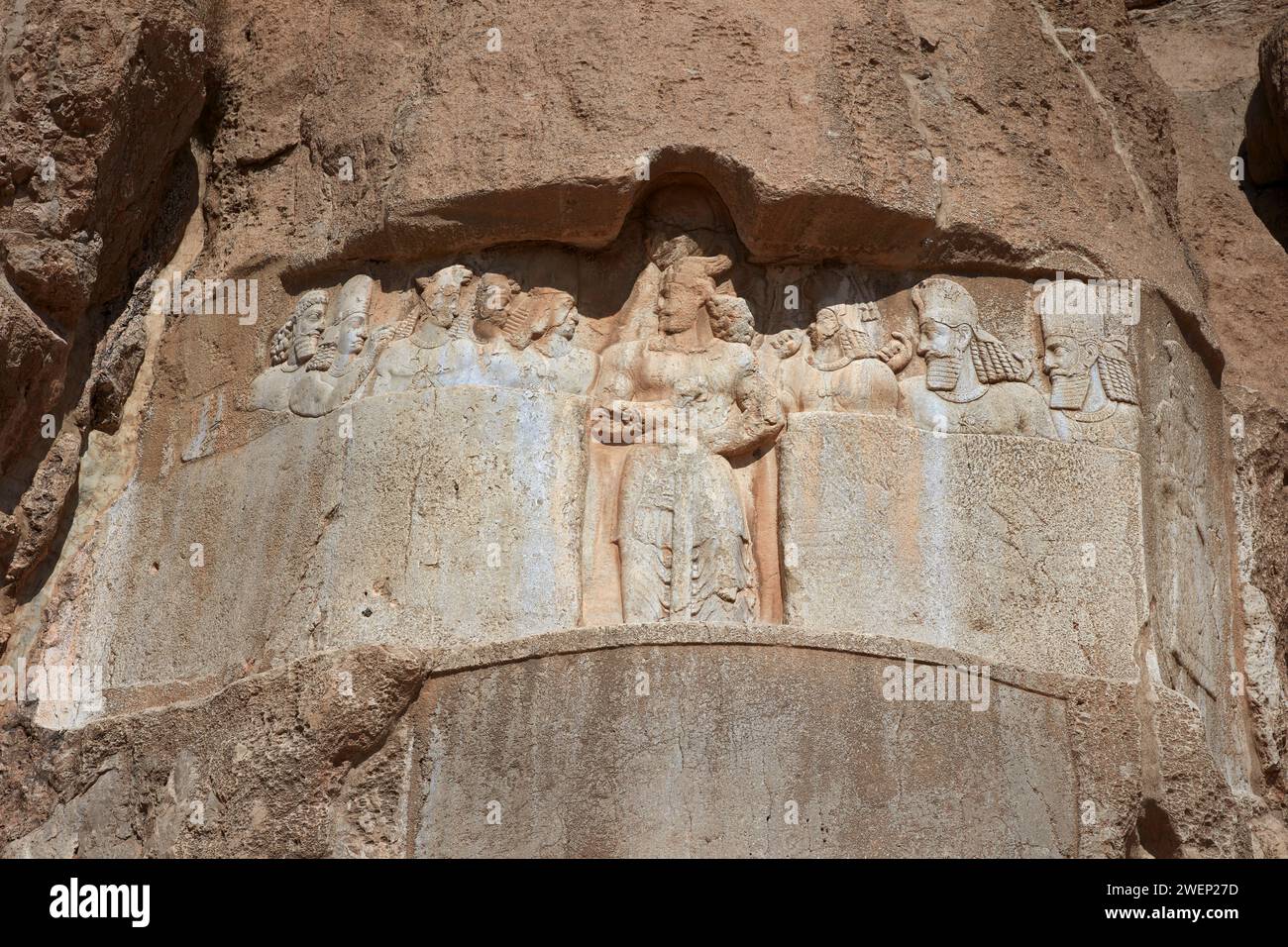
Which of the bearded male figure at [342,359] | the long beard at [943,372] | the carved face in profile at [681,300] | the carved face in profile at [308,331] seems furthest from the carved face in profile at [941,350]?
the carved face in profile at [308,331]

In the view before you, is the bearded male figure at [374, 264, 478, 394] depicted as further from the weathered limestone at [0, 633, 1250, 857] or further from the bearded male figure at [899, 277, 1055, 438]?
the bearded male figure at [899, 277, 1055, 438]

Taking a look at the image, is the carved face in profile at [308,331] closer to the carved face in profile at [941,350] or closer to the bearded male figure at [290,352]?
the bearded male figure at [290,352]

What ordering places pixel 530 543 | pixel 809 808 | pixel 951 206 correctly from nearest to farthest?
pixel 809 808 < pixel 530 543 < pixel 951 206

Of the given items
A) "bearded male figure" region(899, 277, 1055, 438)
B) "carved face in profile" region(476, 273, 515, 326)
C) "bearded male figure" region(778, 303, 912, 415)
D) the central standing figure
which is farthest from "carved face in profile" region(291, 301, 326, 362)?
"bearded male figure" region(899, 277, 1055, 438)

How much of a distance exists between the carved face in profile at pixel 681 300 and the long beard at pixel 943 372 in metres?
0.85

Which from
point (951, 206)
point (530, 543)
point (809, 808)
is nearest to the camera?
point (809, 808)

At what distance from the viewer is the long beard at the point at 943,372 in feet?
29.2

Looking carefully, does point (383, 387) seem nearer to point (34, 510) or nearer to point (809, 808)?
point (34, 510)

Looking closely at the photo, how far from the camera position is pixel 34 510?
892cm

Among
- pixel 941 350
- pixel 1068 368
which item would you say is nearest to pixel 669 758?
pixel 941 350

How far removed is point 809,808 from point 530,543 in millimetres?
1415

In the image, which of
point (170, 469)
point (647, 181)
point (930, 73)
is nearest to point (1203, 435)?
point (930, 73)

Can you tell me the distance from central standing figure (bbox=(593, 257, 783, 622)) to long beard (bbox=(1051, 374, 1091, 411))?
3.42 feet

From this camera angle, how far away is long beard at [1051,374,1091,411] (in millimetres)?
8898
